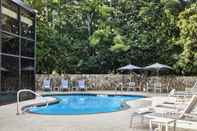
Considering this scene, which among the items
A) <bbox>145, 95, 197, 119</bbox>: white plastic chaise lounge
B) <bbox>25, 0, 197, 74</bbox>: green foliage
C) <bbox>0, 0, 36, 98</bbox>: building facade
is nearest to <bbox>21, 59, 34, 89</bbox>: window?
<bbox>0, 0, 36, 98</bbox>: building facade

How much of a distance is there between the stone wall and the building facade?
17.9 feet

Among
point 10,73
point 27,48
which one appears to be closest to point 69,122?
point 10,73

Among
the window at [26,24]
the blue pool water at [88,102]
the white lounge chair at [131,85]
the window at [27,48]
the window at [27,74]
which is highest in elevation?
the window at [26,24]

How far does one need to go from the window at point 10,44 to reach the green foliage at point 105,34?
8546 mm

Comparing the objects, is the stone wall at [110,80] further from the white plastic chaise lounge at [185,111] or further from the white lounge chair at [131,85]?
the white plastic chaise lounge at [185,111]

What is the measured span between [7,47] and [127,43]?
10.8 m

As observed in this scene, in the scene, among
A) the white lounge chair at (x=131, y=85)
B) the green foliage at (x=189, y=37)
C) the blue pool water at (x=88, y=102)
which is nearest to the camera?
the blue pool water at (x=88, y=102)

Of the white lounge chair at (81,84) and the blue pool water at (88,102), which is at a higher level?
the white lounge chair at (81,84)

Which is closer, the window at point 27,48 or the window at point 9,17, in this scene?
the window at point 9,17

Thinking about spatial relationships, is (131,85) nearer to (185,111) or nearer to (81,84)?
(81,84)

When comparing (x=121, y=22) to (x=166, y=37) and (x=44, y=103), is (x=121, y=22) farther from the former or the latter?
(x=44, y=103)

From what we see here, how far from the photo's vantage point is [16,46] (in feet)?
44.9

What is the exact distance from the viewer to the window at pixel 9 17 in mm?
12523

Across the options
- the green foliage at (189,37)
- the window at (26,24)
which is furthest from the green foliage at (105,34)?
the window at (26,24)
